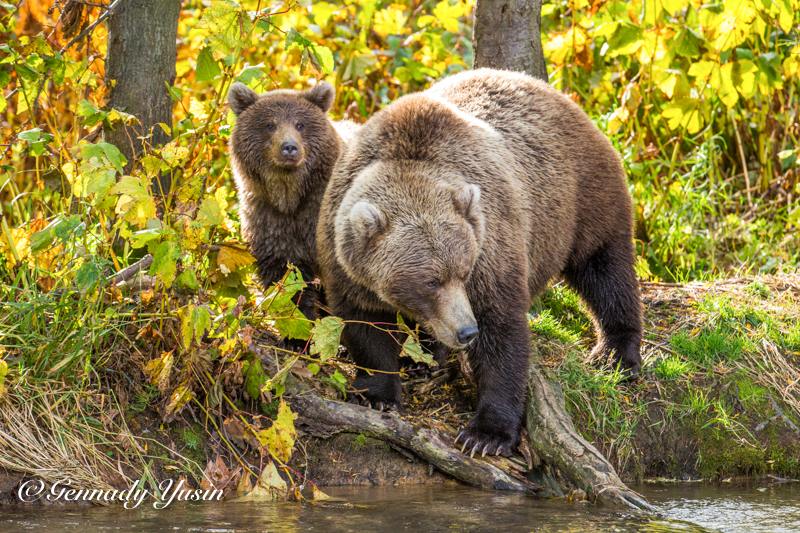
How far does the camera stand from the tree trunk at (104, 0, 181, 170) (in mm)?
6797

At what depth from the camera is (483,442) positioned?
19.2ft

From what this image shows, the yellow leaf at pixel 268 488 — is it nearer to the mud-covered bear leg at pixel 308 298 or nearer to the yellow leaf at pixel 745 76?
the mud-covered bear leg at pixel 308 298

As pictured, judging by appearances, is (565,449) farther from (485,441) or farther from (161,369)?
(161,369)

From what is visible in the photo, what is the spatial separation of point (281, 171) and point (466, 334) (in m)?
2.13

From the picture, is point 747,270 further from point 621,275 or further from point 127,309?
point 127,309

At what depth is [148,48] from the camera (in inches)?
269

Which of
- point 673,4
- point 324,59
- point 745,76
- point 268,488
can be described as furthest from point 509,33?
point 268,488

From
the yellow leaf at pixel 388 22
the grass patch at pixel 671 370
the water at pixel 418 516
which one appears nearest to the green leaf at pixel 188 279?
the water at pixel 418 516

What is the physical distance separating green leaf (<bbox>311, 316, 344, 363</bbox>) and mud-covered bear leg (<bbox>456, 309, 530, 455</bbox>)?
85cm

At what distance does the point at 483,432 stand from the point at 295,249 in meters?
1.85

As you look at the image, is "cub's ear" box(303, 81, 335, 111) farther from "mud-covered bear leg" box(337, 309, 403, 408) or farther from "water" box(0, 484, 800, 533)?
"water" box(0, 484, 800, 533)

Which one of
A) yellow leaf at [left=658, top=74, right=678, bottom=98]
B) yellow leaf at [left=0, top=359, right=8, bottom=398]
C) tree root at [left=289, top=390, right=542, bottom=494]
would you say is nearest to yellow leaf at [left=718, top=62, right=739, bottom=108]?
yellow leaf at [left=658, top=74, right=678, bottom=98]

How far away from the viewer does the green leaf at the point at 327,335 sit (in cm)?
557

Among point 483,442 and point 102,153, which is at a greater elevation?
point 102,153
